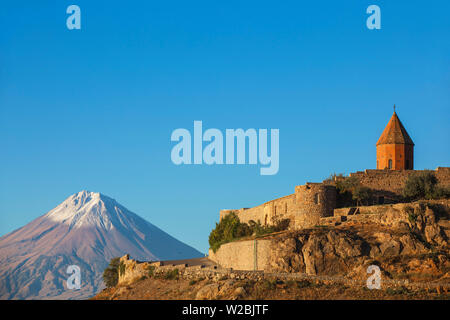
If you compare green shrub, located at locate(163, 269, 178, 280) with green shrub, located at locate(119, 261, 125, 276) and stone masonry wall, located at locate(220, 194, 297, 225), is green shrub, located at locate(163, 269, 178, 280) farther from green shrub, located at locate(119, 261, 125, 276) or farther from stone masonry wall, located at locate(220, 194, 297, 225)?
stone masonry wall, located at locate(220, 194, 297, 225)

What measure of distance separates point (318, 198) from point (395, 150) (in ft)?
33.3

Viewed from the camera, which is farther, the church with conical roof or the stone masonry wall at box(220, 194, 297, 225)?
the church with conical roof

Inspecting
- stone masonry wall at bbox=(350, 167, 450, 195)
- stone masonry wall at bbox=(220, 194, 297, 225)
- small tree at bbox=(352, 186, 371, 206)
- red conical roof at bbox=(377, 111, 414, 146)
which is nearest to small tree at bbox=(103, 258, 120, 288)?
stone masonry wall at bbox=(220, 194, 297, 225)

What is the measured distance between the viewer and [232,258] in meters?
53.1

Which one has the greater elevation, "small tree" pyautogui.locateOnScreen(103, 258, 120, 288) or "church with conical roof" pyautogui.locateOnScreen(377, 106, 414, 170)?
"church with conical roof" pyautogui.locateOnScreen(377, 106, 414, 170)

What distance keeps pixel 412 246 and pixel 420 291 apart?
503cm

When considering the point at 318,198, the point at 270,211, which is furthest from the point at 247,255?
the point at 270,211

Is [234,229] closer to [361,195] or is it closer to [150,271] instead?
[150,271]

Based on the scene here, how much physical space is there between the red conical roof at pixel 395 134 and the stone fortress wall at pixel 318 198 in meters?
3.81

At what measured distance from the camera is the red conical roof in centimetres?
6038
